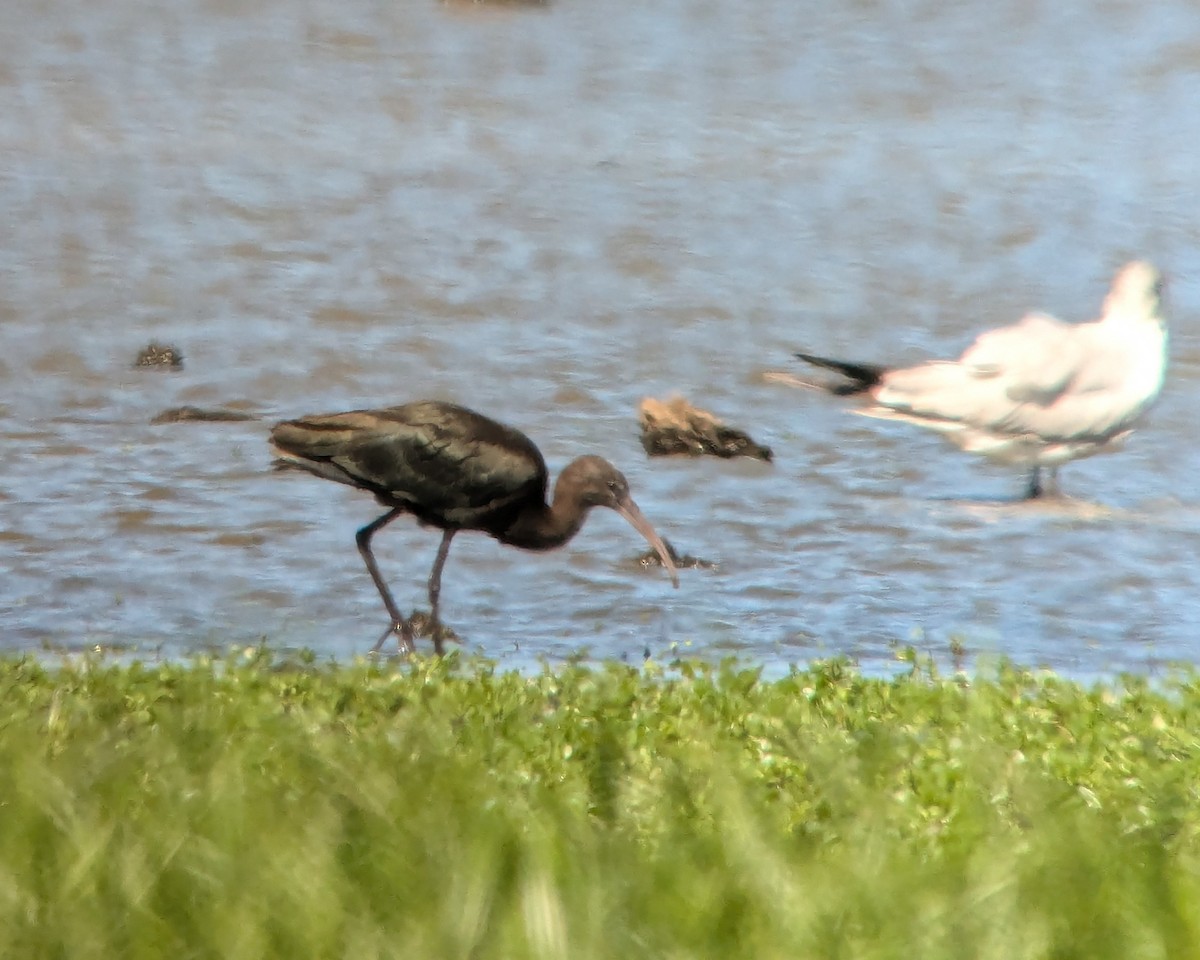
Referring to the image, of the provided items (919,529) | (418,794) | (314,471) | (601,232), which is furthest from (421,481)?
(601,232)

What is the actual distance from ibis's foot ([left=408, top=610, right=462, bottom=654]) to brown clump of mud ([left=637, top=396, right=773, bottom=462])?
247 centimetres

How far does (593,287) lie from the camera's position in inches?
535

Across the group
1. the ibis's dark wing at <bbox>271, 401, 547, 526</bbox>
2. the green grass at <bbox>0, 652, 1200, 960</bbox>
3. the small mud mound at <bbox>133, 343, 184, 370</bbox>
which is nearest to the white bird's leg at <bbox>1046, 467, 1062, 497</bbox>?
the ibis's dark wing at <bbox>271, 401, 547, 526</bbox>

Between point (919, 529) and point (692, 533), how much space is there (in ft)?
2.79

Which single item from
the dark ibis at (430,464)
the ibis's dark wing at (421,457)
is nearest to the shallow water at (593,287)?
the dark ibis at (430,464)

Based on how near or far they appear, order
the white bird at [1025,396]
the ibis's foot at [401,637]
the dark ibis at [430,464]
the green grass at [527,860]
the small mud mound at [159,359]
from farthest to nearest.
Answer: the small mud mound at [159,359] → the white bird at [1025,396] → the dark ibis at [430,464] → the ibis's foot at [401,637] → the green grass at [527,860]

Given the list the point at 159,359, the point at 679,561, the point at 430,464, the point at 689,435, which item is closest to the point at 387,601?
the point at 430,464

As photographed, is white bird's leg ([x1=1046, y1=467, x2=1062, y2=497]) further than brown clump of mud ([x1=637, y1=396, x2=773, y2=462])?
Yes

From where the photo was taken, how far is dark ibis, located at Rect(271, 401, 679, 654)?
7.36 meters

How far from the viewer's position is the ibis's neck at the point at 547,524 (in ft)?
25.2

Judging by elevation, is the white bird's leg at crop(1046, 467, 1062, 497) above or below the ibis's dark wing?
below

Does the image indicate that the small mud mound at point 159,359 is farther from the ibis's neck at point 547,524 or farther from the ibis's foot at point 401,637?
the ibis's foot at point 401,637

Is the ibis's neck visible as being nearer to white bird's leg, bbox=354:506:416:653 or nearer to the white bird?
white bird's leg, bbox=354:506:416:653

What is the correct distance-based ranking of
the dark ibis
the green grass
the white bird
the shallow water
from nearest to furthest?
the green grass, the dark ibis, the shallow water, the white bird
